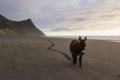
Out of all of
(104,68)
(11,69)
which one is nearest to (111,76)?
(104,68)

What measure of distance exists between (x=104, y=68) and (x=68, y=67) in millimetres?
1627

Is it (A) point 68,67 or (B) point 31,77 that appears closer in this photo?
(B) point 31,77

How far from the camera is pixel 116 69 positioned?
1271 cm

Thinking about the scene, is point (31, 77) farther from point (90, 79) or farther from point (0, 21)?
point (0, 21)

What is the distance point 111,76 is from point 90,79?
1043mm

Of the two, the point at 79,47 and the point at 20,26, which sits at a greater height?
the point at 20,26

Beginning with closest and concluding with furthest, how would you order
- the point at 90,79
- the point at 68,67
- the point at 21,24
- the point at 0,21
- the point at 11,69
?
the point at 90,79 → the point at 11,69 → the point at 68,67 → the point at 0,21 → the point at 21,24

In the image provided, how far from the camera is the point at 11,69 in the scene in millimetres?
12328

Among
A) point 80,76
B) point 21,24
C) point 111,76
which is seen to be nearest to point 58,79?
point 80,76

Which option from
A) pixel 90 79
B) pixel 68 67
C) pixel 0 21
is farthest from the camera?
pixel 0 21

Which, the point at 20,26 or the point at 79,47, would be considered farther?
the point at 20,26

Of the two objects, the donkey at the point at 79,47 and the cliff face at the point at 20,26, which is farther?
the cliff face at the point at 20,26

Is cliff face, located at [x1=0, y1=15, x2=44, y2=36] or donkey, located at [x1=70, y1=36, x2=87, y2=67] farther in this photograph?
cliff face, located at [x1=0, y1=15, x2=44, y2=36]

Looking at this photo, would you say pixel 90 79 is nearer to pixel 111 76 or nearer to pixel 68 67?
pixel 111 76
